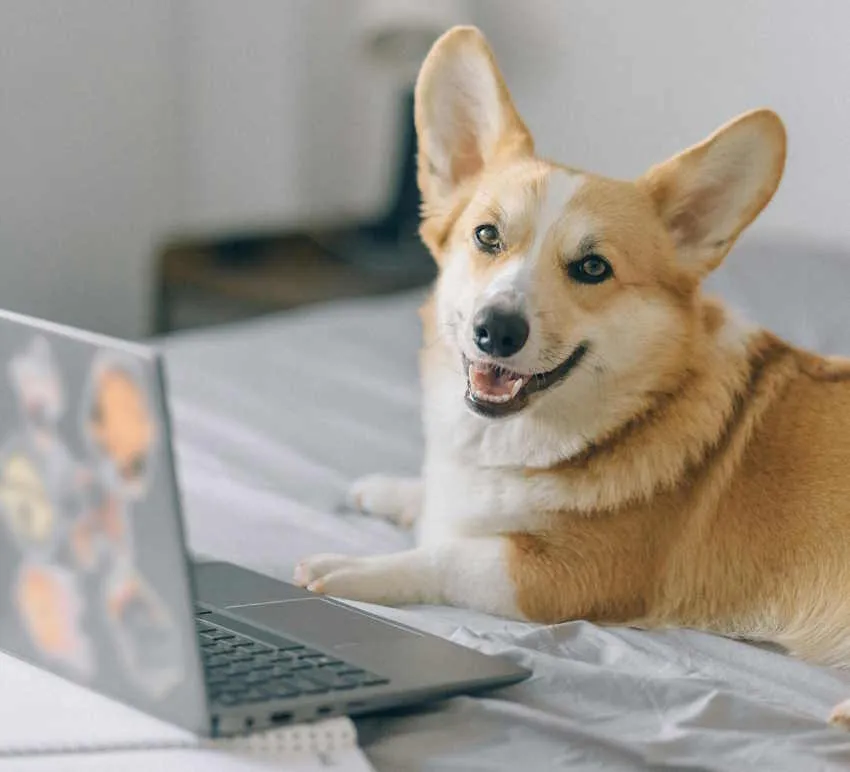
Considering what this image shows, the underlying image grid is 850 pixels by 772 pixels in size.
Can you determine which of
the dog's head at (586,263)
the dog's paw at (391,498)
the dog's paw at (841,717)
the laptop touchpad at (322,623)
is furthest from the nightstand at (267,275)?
the dog's paw at (841,717)

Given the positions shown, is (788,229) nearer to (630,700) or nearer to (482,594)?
(482,594)

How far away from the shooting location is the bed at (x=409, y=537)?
99cm

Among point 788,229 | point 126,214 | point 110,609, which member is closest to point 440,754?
point 110,609

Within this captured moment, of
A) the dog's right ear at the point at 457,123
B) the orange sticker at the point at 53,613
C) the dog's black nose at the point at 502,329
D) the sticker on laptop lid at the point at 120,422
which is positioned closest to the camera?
the sticker on laptop lid at the point at 120,422

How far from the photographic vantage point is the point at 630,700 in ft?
3.47

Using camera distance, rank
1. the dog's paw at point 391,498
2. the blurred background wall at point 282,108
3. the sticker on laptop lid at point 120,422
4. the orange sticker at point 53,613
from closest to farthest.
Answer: the sticker on laptop lid at point 120,422
the orange sticker at point 53,613
the dog's paw at point 391,498
the blurred background wall at point 282,108

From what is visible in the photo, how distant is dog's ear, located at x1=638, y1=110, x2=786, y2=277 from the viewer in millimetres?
1360

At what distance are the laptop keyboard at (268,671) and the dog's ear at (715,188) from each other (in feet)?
2.06

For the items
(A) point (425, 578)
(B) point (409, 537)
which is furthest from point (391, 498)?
(A) point (425, 578)

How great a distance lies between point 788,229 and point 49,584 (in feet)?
6.32

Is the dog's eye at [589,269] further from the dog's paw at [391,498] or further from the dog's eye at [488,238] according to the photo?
the dog's paw at [391,498]

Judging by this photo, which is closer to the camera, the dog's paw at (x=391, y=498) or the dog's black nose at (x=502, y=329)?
the dog's black nose at (x=502, y=329)

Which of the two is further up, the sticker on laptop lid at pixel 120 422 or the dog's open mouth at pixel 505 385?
the sticker on laptop lid at pixel 120 422

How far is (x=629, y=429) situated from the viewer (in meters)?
1.38
